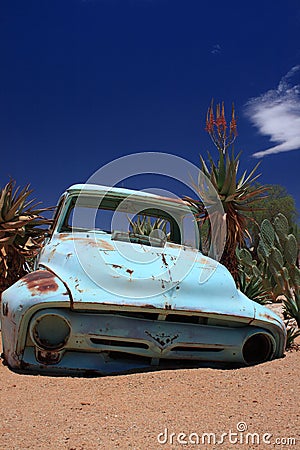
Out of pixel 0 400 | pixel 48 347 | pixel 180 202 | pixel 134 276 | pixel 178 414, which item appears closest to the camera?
pixel 178 414

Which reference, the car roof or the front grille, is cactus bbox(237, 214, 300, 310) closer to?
the car roof

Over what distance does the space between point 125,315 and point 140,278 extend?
306 millimetres

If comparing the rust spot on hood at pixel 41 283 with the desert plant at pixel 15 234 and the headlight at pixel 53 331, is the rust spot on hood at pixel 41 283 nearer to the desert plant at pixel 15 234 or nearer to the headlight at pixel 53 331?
the headlight at pixel 53 331

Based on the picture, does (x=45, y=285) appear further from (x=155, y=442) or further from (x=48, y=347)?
(x=155, y=442)

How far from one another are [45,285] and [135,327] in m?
0.72

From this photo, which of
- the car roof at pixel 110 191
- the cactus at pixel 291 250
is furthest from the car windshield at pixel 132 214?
the cactus at pixel 291 250

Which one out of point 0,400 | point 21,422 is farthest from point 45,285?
point 21,422

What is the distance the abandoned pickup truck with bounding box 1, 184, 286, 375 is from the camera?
3.04m

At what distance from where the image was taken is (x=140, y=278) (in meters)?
3.29

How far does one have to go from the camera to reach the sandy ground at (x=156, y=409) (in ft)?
6.56

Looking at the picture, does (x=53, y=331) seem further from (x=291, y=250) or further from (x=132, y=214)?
(x=291, y=250)

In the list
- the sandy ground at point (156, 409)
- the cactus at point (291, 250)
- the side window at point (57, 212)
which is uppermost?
the side window at point (57, 212)

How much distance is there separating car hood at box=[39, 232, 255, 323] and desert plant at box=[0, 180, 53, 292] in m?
4.68

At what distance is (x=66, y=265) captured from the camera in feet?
11.3
